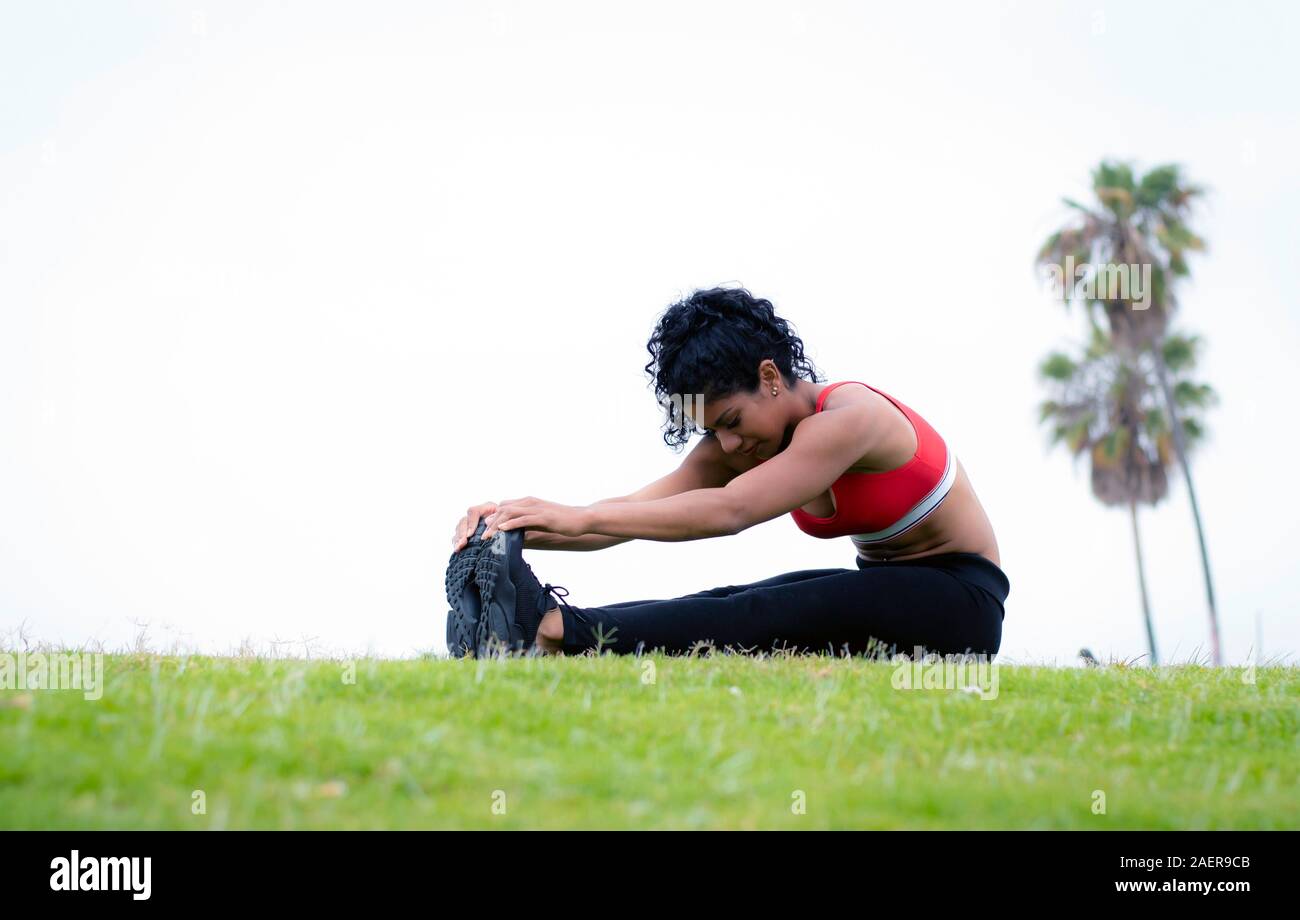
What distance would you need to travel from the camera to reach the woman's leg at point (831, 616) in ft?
19.7

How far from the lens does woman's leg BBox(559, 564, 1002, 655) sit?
6016 mm

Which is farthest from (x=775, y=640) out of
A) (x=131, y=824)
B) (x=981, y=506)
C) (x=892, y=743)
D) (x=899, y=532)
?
(x=131, y=824)

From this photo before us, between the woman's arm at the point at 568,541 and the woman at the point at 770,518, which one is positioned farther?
the woman's arm at the point at 568,541

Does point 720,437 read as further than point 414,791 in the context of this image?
Yes

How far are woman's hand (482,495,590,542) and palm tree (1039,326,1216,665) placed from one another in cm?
2529

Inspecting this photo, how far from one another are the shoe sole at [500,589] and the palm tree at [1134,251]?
25.6 meters

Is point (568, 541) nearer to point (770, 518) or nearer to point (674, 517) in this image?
point (674, 517)

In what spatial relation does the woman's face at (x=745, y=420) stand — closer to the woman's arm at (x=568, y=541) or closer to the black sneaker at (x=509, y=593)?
the woman's arm at (x=568, y=541)

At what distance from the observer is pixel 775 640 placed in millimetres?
6156

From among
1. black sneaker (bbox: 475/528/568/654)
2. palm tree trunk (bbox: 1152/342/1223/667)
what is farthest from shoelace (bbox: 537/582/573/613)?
palm tree trunk (bbox: 1152/342/1223/667)

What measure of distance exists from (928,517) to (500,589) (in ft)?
7.69

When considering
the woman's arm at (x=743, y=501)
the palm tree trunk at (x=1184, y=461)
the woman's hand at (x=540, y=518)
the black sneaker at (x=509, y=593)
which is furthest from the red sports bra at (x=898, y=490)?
the palm tree trunk at (x=1184, y=461)
